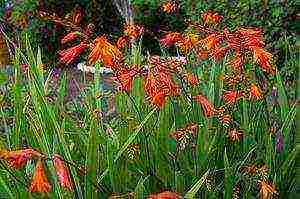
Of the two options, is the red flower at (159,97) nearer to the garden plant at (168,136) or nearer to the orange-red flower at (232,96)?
the garden plant at (168,136)

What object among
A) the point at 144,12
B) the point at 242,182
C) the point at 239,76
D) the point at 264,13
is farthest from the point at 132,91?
the point at 144,12

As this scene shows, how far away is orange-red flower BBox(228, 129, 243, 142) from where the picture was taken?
2.28 metres

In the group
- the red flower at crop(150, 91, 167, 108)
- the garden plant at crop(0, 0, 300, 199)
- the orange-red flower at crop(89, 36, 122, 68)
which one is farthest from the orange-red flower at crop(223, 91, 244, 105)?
Result: the orange-red flower at crop(89, 36, 122, 68)

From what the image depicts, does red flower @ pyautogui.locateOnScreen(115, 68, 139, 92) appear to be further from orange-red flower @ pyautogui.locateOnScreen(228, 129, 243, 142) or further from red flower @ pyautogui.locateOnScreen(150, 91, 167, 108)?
orange-red flower @ pyautogui.locateOnScreen(228, 129, 243, 142)

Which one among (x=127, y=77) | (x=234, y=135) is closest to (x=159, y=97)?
(x=127, y=77)

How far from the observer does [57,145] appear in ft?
7.43

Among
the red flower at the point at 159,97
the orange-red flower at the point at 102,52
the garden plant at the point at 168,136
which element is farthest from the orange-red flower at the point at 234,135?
the orange-red flower at the point at 102,52

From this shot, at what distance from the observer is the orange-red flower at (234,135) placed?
2277mm

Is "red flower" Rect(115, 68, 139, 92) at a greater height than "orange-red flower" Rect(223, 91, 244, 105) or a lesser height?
greater

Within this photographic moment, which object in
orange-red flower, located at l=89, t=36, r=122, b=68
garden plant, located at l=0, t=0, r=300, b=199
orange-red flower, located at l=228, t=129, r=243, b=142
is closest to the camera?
orange-red flower, located at l=89, t=36, r=122, b=68

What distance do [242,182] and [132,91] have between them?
683 mm

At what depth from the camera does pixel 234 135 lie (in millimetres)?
2273

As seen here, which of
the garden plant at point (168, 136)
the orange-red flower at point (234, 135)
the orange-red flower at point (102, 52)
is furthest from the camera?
the orange-red flower at point (234, 135)

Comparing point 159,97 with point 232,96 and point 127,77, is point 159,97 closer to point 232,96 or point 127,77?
point 127,77
